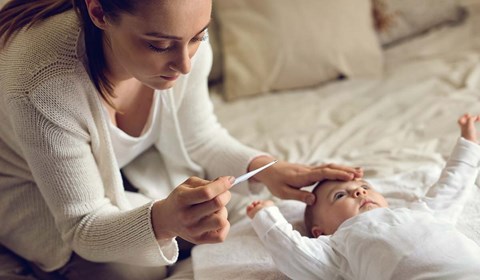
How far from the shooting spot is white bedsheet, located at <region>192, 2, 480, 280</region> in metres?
1.24

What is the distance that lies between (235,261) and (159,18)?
1.68ft

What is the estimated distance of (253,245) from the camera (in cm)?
124

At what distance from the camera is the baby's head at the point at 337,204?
120 cm

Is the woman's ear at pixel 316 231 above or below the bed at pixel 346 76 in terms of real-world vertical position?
below

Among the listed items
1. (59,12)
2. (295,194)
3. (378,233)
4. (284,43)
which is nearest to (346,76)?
(284,43)

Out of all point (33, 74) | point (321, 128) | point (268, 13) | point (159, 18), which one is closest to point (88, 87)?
point (33, 74)

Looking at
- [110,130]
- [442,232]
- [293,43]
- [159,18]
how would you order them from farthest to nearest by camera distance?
[293,43] → [110,130] → [442,232] → [159,18]

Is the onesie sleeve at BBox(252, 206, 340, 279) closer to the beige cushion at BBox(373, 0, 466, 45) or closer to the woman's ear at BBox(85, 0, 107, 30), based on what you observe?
the woman's ear at BBox(85, 0, 107, 30)

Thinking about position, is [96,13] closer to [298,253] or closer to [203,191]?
[203,191]

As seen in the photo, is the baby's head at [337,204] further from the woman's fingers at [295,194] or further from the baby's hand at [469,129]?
the baby's hand at [469,129]

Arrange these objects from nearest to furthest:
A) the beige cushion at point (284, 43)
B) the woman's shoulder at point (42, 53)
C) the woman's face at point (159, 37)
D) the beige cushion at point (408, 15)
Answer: the woman's face at point (159, 37), the woman's shoulder at point (42, 53), the beige cushion at point (284, 43), the beige cushion at point (408, 15)

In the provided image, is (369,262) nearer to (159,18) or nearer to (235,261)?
(235,261)

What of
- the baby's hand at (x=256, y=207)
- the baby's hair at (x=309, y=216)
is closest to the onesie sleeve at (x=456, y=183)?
the baby's hair at (x=309, y=216)

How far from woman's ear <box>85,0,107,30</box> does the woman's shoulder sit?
81 millimetres
